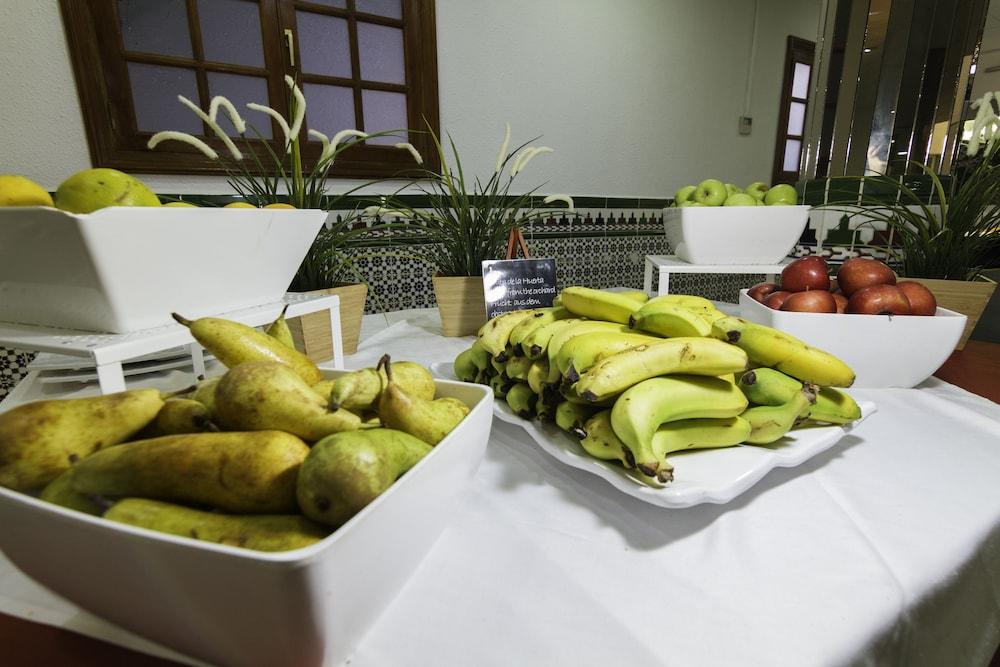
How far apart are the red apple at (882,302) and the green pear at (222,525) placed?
0.79 m

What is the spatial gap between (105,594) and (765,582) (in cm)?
42

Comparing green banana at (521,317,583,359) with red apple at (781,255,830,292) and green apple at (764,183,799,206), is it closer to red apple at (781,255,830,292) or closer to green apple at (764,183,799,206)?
red apple at (781,255,830,292)

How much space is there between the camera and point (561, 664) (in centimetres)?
26

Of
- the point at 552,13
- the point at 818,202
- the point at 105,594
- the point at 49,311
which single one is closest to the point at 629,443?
the point at 105,594

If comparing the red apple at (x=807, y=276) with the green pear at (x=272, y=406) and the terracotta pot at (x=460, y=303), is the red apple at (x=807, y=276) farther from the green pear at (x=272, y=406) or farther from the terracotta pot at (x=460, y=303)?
the green pear at (x=272, y=406)

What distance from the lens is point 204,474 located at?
237mm

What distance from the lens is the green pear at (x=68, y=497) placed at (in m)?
0.24

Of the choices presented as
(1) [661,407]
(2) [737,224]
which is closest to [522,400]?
(1) [661,407]

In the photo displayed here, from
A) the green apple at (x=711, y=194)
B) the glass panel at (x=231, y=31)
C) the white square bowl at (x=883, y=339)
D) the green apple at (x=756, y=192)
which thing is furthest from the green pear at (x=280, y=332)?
the glass panel at (x=231, y=31)

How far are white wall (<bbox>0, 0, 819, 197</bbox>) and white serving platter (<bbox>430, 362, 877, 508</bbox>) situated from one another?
154 cm

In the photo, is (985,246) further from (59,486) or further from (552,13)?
(552,13)

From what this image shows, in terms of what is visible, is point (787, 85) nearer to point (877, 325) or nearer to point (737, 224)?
point (737, 224)

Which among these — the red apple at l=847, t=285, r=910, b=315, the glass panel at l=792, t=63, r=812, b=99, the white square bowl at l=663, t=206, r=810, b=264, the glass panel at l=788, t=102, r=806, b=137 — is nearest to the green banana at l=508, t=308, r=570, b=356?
the red apple at l=847, t=285, r=910, b=315

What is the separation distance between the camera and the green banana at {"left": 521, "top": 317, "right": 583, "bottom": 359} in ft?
1.65
